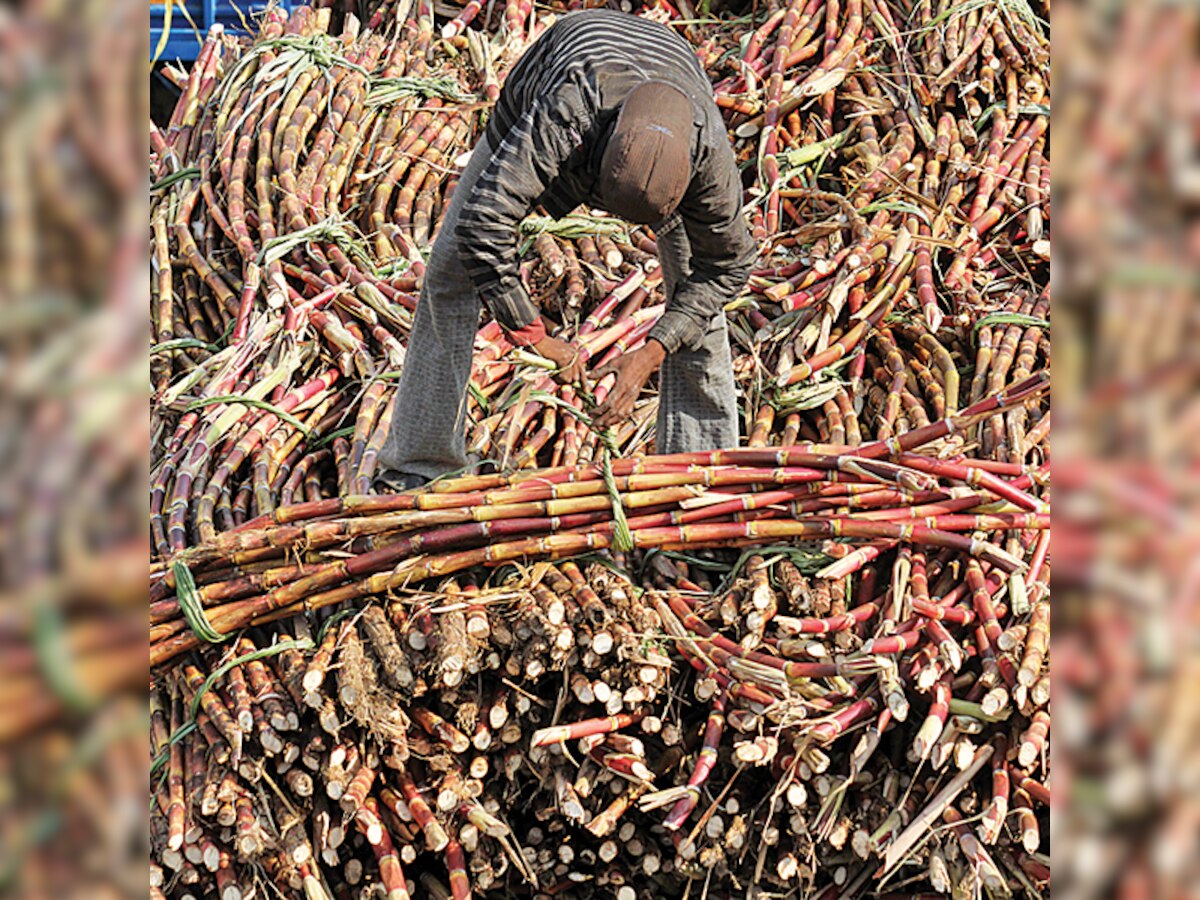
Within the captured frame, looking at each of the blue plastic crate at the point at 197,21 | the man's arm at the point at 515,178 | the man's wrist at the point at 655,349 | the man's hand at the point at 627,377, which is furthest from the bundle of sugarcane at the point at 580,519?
the blue plastic crate at the point at 197,21

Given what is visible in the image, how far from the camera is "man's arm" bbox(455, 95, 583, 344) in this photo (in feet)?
9.68

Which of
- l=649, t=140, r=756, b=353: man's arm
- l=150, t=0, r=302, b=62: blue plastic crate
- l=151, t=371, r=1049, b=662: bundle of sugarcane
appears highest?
l=150, t=0, r=302, b=62: blue plastic crate

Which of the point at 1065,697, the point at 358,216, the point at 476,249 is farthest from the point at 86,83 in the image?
the point at 358,216

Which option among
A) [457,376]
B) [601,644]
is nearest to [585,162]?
[457,376]

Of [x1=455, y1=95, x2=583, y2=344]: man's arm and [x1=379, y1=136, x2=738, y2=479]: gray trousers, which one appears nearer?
[x1=455, y1=95, x2=583, y2=344]: man's arm

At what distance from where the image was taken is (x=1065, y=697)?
78 centimetres

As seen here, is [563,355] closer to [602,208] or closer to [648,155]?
[602,208]

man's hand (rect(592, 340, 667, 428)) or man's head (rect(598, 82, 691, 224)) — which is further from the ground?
man's head (rect(598, 82, 691, 224))

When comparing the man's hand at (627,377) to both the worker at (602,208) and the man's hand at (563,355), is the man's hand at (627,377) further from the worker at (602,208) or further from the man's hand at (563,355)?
the man's hand at (563,355)

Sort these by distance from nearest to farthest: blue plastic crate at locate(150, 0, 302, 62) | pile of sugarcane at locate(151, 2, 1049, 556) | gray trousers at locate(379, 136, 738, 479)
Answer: gray trousers at locate(379, 136, 738, 479)
pile of sugarcane at locate(151, 2, 1049, 556)
blue plastic crate at locate(150, 0, 302, 62)

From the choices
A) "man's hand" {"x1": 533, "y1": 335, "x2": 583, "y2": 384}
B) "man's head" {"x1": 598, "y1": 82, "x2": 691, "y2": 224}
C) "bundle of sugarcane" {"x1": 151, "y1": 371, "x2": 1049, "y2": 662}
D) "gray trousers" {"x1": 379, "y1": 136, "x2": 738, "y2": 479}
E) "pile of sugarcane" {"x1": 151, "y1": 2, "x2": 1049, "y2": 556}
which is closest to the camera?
"man's head" {"x1": 598, "y1": 82, "x2": 691, "y2": 224}

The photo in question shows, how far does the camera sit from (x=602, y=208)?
10.3ft

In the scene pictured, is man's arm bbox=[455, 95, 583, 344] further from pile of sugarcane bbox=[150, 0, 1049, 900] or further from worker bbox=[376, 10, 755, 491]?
pile of sugarcane bbox=[150, 0, 1049, 900]

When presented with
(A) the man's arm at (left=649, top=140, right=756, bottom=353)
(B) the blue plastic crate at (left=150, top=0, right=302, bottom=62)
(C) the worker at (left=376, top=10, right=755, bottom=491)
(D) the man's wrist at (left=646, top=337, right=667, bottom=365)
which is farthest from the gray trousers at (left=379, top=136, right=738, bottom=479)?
(B) the blue plastic crate at (left=150, top=0, right=302, bottom=62)
